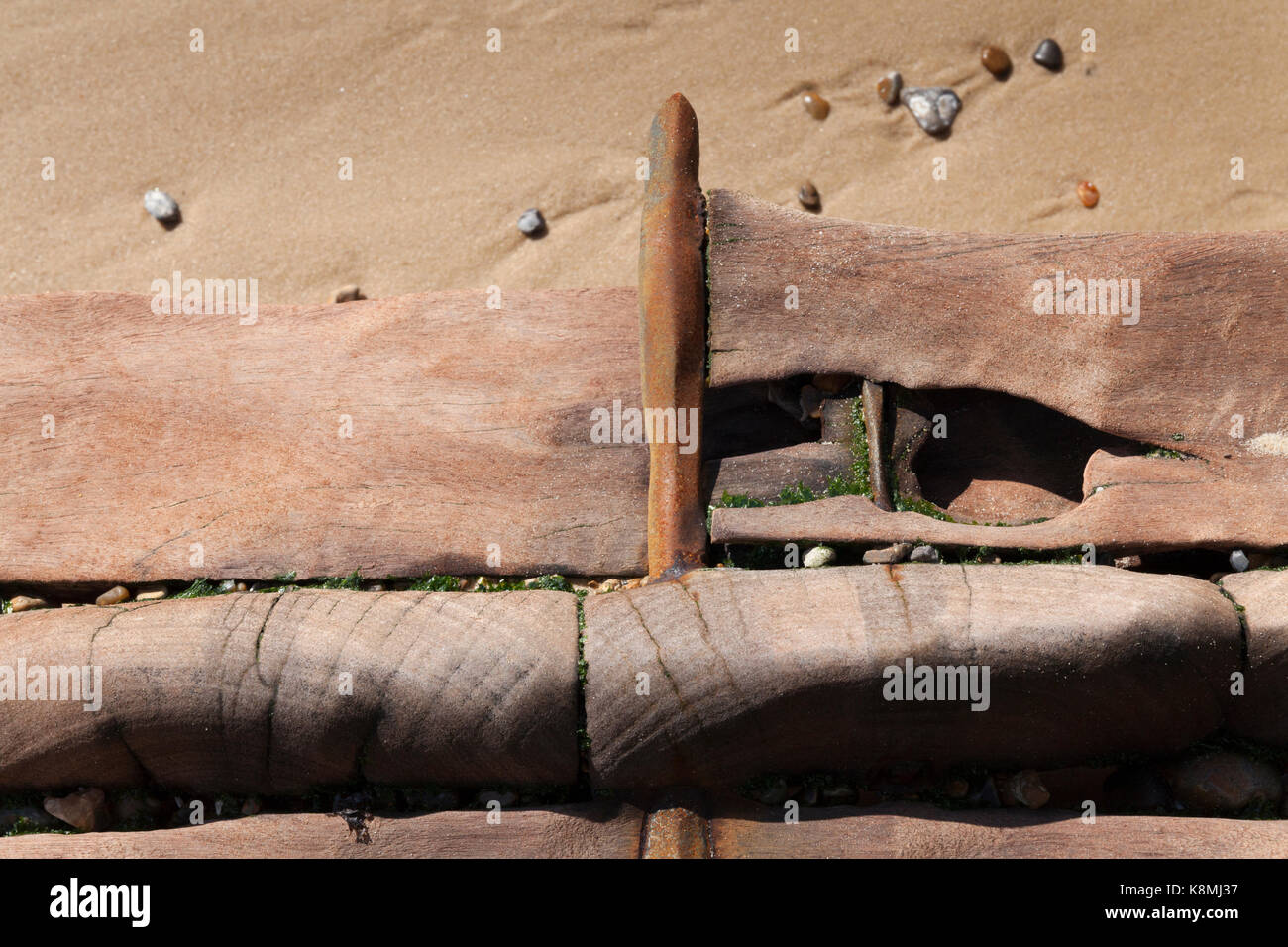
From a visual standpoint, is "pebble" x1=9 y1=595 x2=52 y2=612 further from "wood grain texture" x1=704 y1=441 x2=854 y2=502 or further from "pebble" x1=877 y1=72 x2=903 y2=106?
"pebble" x1=877 y1=72 x2=903 y2=106

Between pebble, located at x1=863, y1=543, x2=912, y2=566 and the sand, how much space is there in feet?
8.46

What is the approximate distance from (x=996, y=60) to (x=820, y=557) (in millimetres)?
3533

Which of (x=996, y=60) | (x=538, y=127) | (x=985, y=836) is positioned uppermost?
(x=996, y=60)

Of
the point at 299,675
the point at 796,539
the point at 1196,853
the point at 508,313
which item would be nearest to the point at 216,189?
the point at 508,313

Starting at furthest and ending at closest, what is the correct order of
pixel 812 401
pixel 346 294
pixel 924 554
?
pixel 346 294 < pixel 812 401 < pixel 924 554

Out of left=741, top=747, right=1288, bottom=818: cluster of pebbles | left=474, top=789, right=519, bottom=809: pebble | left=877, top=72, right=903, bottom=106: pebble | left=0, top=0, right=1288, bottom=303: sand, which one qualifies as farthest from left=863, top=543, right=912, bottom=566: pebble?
left=877, top=72, right=903, bottom=106: pebble

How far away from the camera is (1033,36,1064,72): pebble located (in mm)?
6043

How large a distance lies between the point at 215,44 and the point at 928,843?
5451 millimetres

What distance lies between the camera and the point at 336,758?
3.70 meters

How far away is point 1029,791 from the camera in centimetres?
373

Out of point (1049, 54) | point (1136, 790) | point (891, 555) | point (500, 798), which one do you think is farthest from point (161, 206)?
point (1136, 790)

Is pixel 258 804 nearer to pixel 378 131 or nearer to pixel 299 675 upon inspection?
pixel 299 675

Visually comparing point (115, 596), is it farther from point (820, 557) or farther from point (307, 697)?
point (820, 557)

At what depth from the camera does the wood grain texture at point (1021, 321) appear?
13.2 ft
